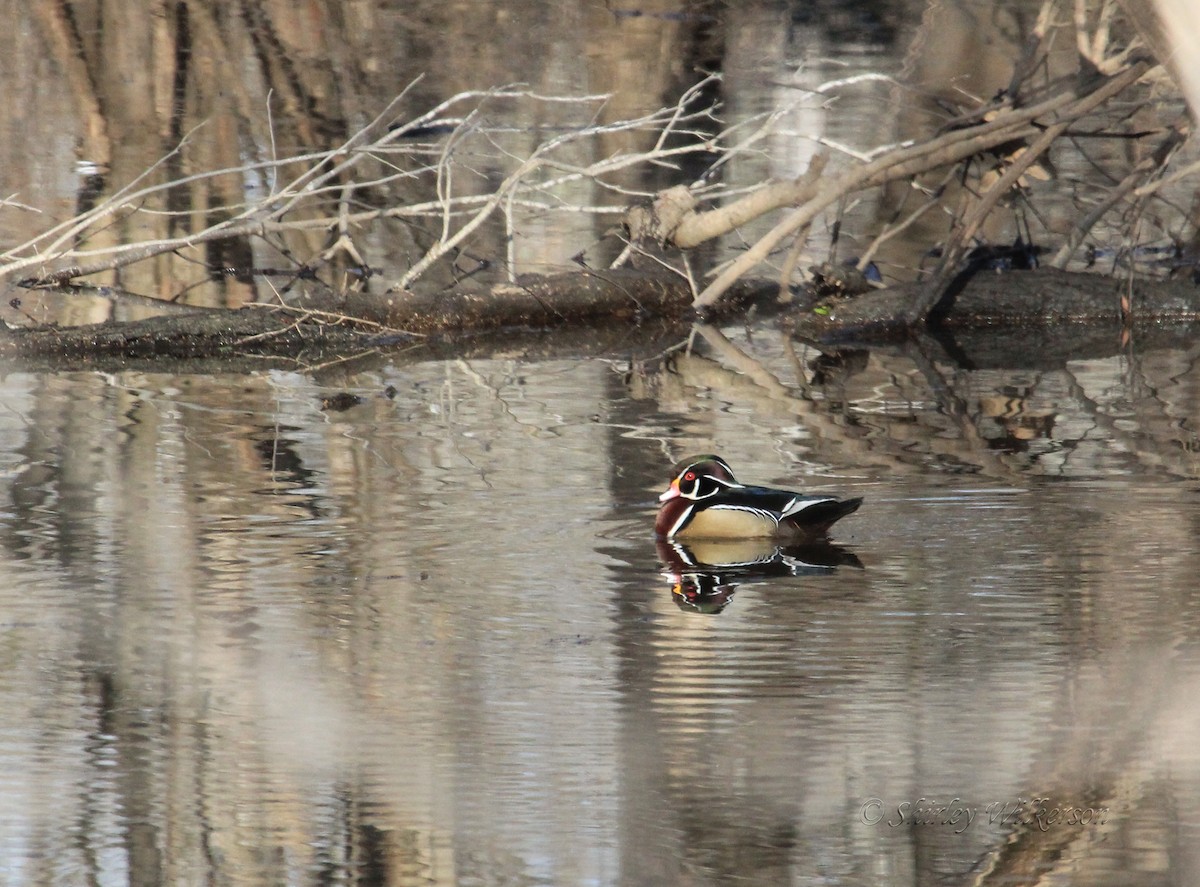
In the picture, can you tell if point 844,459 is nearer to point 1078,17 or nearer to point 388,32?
point 1078,17

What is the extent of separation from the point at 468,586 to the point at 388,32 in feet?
71.9

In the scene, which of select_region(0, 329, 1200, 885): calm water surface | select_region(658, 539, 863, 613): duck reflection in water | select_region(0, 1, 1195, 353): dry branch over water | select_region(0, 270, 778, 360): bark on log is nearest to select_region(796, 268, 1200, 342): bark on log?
select_region(0, 1, 1195, 353): dry branch over water

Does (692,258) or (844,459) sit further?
(692,258)

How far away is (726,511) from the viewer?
7629mm

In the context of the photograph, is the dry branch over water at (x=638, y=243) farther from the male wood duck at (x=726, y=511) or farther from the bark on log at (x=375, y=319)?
the male wood duck at (x=726, y=511)

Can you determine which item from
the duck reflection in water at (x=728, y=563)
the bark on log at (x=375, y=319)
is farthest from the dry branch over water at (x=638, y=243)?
the duck reflection in water at (x=728, y=563)

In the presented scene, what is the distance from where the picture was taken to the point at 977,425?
10.0 meters

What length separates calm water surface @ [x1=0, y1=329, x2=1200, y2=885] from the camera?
493cm

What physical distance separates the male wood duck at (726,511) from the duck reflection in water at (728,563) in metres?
0.05

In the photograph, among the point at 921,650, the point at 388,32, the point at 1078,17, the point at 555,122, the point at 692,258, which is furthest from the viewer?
the point at 388,32

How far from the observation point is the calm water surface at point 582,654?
4934 mm

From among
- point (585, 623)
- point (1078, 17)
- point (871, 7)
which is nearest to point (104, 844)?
point (585, 623)

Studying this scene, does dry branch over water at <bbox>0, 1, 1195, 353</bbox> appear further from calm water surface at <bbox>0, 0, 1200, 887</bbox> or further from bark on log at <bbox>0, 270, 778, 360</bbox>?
calm water surface at <bbox>0, 0, 1200, 887</bbox>

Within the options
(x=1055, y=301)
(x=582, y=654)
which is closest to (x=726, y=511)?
(x=582, y=654)
